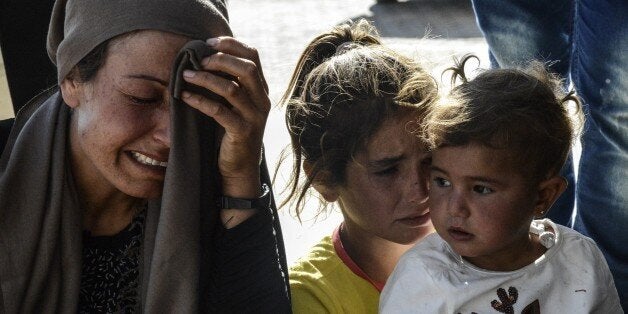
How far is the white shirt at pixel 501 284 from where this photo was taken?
7.89 ft

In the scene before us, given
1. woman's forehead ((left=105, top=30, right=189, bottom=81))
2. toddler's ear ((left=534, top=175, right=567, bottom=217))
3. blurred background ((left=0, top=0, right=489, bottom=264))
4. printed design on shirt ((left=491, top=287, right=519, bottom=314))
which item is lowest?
blurred background ((left=0, top=0, right=489, bottom=264))

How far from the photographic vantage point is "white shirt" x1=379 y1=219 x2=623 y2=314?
7.89ft

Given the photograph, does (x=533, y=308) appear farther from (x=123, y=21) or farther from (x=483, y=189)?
(x=123, y=21)

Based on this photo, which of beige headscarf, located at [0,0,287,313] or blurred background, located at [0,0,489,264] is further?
blurred background, located at [0,0,489,264]

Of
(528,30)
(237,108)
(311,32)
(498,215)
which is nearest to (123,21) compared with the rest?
(237,108)

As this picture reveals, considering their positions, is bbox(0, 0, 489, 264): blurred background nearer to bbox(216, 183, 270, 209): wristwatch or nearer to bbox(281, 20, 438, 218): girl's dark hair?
bbox(281, 20, 438, 218): girl's dark hair

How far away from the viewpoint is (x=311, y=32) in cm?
821

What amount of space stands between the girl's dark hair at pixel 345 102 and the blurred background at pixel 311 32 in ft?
4.76

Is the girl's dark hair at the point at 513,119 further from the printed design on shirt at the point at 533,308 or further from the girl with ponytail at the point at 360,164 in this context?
the printed design on shirt at the point at 533,308

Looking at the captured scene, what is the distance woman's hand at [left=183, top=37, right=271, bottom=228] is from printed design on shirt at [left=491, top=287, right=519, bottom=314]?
2.08 ft

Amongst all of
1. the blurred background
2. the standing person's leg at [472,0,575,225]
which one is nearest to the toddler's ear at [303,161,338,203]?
the standing person's leg at [472,0,575,225]

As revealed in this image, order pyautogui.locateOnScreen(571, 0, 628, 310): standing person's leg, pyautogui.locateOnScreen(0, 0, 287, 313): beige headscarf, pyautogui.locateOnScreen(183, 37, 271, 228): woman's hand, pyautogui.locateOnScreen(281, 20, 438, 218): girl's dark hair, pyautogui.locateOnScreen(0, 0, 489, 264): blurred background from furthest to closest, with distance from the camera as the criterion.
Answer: pyautogui.locateOnScreen(0, 0, 489, 264): blurred background → pyautogui.locateOnScreen(571, 0, 628, 310): standing person's leg → pyautogui.locateOnScreen(281, 20, 438, 218): girl's dark hair → pyautogui.locateOnScreen(0, 0, 287, 313): beige headscarf → pyautogui.locateOnScreen(183, 37, 271, 228): woman's hand

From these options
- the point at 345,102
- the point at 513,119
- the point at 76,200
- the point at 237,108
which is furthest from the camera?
the point at 345,102

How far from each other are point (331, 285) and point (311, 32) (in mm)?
5772
